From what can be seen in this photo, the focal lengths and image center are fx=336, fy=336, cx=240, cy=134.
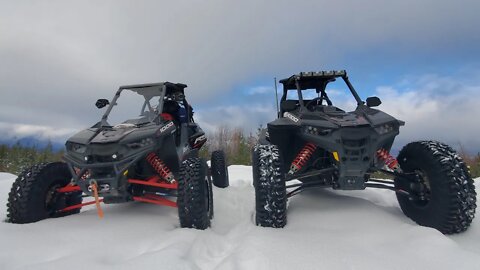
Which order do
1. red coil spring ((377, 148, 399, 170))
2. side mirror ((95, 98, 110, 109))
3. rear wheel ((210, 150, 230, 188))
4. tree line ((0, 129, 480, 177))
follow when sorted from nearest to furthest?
red coil spring ((377, 148, 399, 170))
side mirror ((95, 98, 110, 109))
rear wheel ((210, 150, 230, 188))
tree line ((0, 129, 480, 177))

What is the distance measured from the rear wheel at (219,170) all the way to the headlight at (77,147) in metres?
3.57

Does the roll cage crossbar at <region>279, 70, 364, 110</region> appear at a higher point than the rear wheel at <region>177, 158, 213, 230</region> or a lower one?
higher

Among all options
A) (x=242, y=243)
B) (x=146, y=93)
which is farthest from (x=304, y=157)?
(x=146, y=93)

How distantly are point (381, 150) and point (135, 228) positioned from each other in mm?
3468

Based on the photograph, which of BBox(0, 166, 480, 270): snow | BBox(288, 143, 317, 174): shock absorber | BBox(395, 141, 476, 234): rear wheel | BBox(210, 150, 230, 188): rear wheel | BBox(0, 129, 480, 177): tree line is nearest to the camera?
BBox(0, 166, 480, 270): snow

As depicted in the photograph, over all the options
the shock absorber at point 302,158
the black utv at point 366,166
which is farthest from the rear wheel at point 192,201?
the shock absorber at point 302,158

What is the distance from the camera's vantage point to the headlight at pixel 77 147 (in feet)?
14.6

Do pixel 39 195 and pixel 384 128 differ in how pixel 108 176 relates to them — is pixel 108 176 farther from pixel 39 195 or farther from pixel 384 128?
pixel 384 128

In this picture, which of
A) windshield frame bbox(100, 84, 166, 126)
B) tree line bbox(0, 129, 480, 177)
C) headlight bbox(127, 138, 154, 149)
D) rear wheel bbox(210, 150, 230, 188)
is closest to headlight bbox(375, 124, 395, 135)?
headlight bbox(127, 138, 154, 149)

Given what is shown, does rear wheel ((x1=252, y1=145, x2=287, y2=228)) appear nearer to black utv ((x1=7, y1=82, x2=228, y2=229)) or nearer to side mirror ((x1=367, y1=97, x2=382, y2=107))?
black utv ((x1=7, y1=82, x2=228, y2=229))

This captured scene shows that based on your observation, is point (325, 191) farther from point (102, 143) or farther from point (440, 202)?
point (102, 143)

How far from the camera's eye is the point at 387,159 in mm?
4719

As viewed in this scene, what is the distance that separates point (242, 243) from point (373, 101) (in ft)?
10.5

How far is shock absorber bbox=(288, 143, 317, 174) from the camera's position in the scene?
15.9 ft
